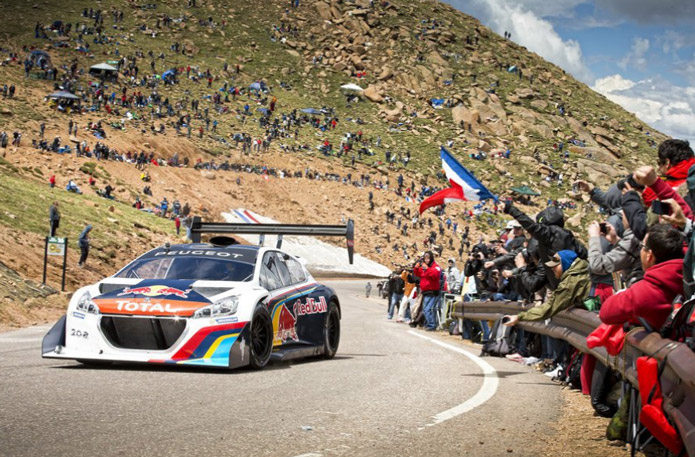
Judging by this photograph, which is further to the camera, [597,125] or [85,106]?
[597,125]

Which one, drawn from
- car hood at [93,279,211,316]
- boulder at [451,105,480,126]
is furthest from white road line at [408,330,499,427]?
boulder at [451,105,480,126]

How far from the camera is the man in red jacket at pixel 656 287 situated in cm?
601

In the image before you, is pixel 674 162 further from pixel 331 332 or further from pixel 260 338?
pixel 331 332

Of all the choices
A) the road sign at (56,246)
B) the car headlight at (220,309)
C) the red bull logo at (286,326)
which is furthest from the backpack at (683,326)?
the road sign at (56,246)

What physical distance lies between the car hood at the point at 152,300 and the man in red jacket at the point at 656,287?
4715mm

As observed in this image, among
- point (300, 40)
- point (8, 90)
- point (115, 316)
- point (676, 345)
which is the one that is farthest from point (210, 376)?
point (300, 40)

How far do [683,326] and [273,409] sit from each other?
10.3ft

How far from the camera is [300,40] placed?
12719 centimetres

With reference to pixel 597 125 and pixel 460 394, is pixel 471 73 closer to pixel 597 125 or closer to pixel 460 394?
pixel 597 125

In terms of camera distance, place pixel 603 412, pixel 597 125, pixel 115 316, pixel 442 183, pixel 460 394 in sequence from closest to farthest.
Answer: pixel 603 412
pixel 460 394
pixel 115 316
pixel 442 183
pixel 597 125

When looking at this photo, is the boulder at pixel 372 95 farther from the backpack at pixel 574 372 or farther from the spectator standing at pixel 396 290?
the backpack at pixel 574 372

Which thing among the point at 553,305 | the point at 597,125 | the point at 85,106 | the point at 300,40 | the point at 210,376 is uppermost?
→ the point at 300,40

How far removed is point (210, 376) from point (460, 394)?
95.9 inches

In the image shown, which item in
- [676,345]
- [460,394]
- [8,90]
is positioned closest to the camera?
[676,345]
